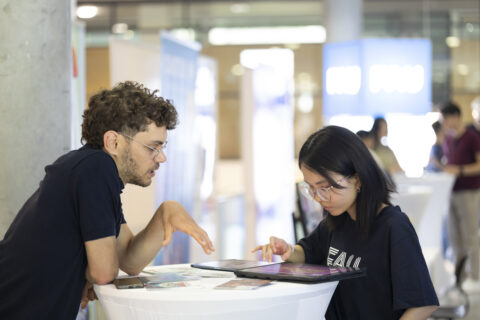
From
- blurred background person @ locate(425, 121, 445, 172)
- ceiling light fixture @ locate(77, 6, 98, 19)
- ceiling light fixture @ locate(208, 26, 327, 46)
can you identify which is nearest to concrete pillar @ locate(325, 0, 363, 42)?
blurred background person @ locate(425, 121, 445, 172)

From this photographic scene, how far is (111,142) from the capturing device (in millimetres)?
2248

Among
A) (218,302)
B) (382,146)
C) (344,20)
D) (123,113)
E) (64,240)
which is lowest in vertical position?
(218,302)

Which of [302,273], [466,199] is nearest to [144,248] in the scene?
[302,273]

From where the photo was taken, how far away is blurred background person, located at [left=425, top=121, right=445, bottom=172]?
322 inches

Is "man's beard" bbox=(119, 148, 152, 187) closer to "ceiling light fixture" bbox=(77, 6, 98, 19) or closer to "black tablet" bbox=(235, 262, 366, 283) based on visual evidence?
"black tablet" bbox=(235, 262, 366, 283)

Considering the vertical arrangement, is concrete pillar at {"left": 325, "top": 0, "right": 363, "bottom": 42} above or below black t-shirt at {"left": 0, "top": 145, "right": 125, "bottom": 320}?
above

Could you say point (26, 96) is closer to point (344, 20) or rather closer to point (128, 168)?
point (128, 168)

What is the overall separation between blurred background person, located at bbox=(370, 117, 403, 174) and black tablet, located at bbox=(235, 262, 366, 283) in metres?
4.25

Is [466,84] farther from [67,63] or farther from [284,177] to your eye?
[67,63]

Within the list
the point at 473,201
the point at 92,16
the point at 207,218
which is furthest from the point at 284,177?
the point at 92,16

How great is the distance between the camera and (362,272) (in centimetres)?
203

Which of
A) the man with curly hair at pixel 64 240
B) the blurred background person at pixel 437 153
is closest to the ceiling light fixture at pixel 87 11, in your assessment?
the blurred background person at pixel 437 153

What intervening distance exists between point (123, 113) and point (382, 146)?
4756 millimetres

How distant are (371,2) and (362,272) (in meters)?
9.31
